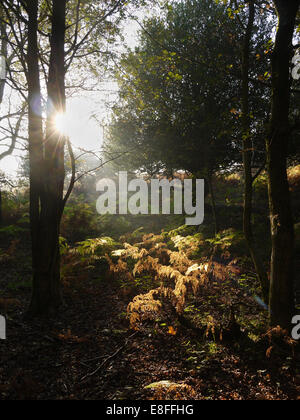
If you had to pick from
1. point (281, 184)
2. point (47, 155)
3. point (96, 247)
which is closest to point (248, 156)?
point (281, 184)

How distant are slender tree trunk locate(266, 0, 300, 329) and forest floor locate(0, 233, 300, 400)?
1.85ft

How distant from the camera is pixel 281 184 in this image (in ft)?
12.5

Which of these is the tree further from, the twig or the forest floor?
the twig

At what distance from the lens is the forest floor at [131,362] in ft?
9.96

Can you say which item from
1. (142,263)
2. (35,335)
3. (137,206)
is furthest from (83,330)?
(137,206)

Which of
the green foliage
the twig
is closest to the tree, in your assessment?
the twig

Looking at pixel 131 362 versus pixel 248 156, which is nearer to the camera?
pixel 131 362

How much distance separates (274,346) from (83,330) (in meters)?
3.02

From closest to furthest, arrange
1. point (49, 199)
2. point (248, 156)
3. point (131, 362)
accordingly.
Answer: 1. point (131, 362)
2. point (248, 156)
3. point (49, 199)

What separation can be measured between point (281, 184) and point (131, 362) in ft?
10.6

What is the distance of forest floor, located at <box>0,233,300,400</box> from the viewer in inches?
119

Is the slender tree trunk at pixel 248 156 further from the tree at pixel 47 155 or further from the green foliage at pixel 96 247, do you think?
the green foliage at pixel 96 247

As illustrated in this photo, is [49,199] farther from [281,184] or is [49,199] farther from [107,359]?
[281,184]

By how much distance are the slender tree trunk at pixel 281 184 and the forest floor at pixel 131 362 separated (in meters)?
0.57
